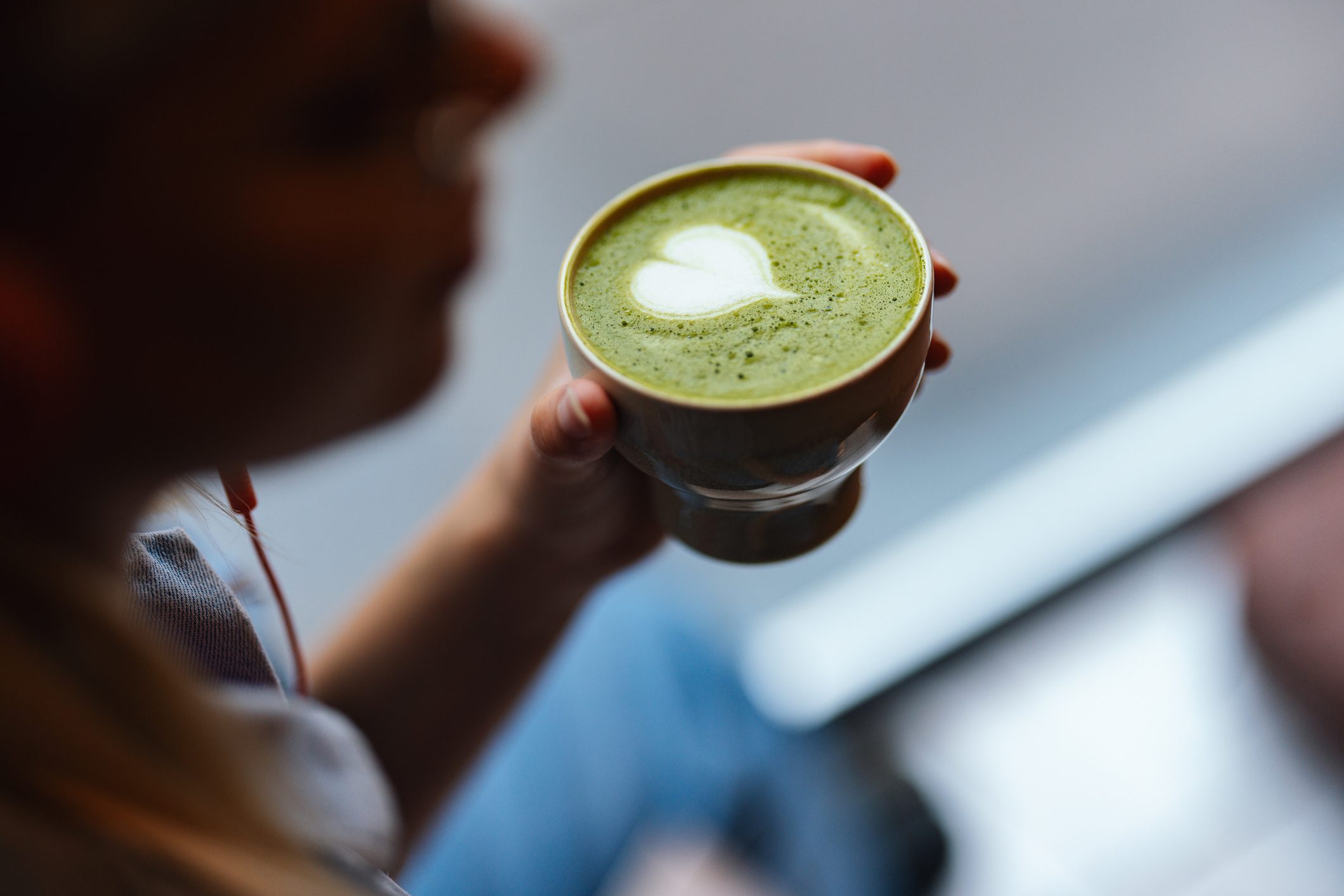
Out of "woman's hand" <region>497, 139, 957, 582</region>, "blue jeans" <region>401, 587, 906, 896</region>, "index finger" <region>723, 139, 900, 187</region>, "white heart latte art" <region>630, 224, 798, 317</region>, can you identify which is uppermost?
"index finger" <region>723, 139, 900, 187</region>

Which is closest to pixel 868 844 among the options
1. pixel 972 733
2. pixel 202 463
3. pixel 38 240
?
pixel 972 733

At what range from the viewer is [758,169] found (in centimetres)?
62

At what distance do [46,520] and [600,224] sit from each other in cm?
31

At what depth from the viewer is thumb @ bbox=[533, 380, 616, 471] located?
511 mm

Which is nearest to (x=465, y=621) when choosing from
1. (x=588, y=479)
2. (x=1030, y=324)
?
(x=588, y=479)

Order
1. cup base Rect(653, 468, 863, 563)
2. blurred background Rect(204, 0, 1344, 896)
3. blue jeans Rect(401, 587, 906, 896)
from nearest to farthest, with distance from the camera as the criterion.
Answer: cup base Rect(653, 468, 863, 563), blue jeans Rect(401, 587, 906, 896), blurred background Rect(204, 0, 1344, 896)

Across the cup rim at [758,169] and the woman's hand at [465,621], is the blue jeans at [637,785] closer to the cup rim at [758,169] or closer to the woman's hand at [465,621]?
the woman's hand at [465,621]

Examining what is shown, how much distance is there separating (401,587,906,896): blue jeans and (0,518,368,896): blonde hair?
1.56 feet

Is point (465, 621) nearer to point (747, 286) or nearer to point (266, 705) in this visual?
point (266, 705)

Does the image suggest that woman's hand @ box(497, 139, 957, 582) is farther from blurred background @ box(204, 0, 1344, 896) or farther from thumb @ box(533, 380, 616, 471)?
blurred background @ box(204, 0, 1344, 896)

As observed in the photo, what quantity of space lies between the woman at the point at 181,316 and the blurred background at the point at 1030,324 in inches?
29.2

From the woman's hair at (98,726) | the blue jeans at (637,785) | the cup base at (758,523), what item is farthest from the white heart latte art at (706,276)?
the blue jeans at (637,785)

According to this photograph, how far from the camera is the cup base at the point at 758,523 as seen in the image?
606 millimetres

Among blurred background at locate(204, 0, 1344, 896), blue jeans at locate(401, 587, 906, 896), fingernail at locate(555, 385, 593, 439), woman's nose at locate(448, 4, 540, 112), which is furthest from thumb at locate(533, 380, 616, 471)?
blurred background at locate(204, 0, 1344, 896)
